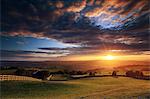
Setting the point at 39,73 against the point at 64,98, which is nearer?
the point at 64,98

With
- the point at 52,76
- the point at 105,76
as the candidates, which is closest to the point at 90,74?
the point at 105,76

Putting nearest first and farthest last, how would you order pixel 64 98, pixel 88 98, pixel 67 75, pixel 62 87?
pixel 88 98 < pixel 64 98 < pixel 62 87 < pixel 67 75

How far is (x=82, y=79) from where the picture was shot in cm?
3131

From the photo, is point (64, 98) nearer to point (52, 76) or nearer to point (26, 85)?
point (26, 85)

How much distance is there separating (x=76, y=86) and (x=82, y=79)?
289 inches

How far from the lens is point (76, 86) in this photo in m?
24.0

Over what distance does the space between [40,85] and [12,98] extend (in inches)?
214

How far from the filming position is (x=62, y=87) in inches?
912

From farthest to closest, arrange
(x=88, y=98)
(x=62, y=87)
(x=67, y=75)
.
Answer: (x=67, y=75)
(x=62, y=87)
(x=88, y=98)

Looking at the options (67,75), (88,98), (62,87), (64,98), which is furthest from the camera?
(67,75)

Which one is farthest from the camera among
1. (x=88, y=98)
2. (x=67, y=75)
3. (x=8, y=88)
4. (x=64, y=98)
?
(x=67, y=75)

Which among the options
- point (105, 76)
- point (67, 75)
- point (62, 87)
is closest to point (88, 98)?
point (62, 87)

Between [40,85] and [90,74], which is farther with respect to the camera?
[90,74]

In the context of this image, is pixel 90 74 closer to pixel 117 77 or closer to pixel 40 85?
pixel 117 77
